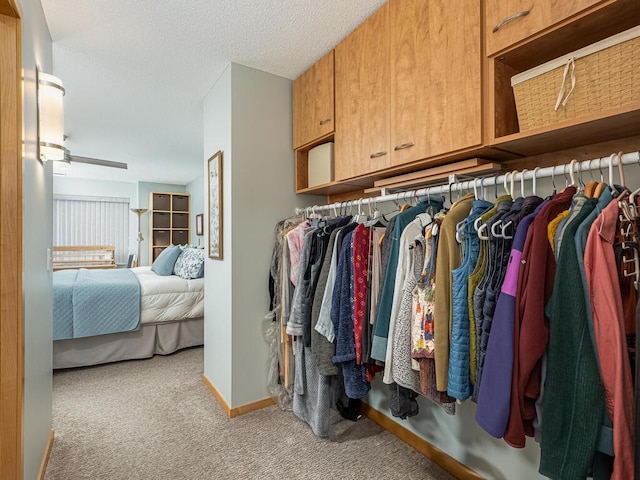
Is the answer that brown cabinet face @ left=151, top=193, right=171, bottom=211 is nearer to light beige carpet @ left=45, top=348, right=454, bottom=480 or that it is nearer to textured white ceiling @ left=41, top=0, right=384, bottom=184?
textured white ceiling @ left=41, top=0, right=384, bottom=184

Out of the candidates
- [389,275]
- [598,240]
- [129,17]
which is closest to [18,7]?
[129,17]

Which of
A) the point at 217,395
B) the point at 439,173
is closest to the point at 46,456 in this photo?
the point at 217,395

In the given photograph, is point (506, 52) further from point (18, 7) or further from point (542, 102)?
point (18, 7)

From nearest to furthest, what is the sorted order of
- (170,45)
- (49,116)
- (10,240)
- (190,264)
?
(10,240) → (49,116) → (170,45) → (190,264)

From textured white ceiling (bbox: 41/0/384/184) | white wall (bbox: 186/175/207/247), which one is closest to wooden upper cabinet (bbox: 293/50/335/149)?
textured white ceiling (bbox: 41/0/384/184)

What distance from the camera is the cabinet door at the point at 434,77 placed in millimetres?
1326

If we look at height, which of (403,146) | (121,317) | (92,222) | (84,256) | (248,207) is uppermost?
(403,146)

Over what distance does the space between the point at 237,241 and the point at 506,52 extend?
183 cm

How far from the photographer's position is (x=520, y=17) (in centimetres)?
118

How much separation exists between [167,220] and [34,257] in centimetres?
589

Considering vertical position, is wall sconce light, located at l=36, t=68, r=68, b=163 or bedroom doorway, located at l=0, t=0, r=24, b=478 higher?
wall sconce light, located at l=36, t=68, r=68, b=163

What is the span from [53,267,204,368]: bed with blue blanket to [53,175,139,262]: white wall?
323cm

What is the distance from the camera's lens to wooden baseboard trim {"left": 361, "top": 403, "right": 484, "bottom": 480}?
171 centimetres

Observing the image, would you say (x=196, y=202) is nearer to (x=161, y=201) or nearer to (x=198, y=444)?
(x=161, y=201)
